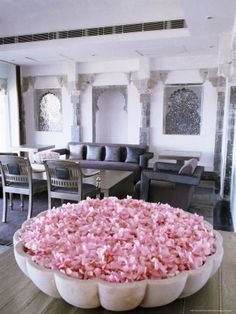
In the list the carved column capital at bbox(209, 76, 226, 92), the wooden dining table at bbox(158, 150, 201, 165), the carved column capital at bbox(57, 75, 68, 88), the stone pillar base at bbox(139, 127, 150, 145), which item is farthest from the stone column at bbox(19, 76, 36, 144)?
the carved column capital at bbox(209, 76, 226, 92)

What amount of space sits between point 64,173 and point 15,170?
68 cm

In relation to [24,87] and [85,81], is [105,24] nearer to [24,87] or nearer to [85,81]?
[85,81]

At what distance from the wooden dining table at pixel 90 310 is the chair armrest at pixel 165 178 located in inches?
112

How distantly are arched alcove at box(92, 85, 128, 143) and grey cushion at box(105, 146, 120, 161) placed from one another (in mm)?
1129

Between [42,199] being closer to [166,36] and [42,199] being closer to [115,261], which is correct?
[166,36]

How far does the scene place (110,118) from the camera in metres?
7.89

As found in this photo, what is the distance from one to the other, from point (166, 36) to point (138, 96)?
2.19 metres

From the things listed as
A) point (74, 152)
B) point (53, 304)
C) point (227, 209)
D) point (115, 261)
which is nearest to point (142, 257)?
point (115, 261)

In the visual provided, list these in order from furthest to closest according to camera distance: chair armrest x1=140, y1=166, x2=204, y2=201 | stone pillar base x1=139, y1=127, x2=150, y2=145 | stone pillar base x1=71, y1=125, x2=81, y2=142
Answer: stone pillar base x1=71, y1=125, x2=81, y2=142, stone pillar base x1=139, y1=127, x2=150, y2=145, chair armrest x1=140, y1=166, x2=204, y2=201

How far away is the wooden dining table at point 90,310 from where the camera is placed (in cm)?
78

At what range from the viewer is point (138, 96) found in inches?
274

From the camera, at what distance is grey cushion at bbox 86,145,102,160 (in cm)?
659

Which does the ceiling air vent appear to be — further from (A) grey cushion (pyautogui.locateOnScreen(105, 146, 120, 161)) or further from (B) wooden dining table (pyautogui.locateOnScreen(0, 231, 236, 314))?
(B) wooden dining table (pyautogui.locateOnScreen(0, 231, 236, 314))

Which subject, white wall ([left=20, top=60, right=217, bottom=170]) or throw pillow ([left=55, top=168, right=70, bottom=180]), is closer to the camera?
throw pillow ([left=55, top=168, right=70, bottom=180])
